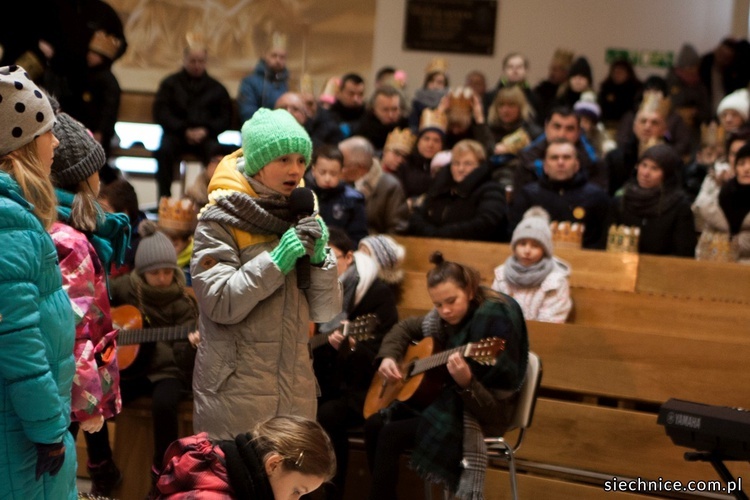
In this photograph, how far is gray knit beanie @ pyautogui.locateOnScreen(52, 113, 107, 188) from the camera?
3.16 meters

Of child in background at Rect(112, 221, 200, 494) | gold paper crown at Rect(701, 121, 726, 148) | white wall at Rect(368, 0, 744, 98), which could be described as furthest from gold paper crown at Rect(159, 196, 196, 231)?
white wall at Rect(368, 0, 744, 98)

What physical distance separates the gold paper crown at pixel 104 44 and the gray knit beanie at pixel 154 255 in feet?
12.5

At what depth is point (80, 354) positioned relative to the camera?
2969 millimetres

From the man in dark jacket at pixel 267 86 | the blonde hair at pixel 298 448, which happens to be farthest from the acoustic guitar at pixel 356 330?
the man in dark jacket at pixel 267 86

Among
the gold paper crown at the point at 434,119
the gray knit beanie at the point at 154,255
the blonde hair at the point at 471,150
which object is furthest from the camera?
the gold paper crown at the point at 434,119

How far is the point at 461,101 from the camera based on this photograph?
7930 mm

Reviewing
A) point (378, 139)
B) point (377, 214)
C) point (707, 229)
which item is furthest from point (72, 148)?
point (378, 139)

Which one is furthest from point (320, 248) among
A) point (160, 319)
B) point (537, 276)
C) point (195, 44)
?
point (195, 44)

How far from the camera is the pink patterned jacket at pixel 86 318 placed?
2.95m

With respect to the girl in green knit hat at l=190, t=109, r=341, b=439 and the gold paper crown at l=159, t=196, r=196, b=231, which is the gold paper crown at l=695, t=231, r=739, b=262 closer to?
the gold paper crown at l=159, t=196, r=196, b=231

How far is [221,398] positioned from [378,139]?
5.11 meters

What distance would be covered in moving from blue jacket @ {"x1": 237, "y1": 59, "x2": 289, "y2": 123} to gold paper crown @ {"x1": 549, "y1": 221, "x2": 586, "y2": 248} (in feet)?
10.9

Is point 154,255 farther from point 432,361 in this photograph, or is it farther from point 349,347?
point 432,361

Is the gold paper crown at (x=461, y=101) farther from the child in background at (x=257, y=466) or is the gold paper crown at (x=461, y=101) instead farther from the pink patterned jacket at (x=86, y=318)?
the child in background at (x=257, y=466)
